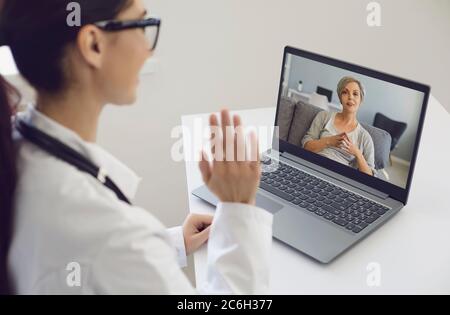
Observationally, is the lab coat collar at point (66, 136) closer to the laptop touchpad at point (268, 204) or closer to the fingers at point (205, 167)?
the fingers at point (205, 167)

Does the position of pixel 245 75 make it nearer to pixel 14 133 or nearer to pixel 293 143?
pixel 293 143

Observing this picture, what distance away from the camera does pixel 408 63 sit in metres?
1.86

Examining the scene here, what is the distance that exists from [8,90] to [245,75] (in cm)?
115

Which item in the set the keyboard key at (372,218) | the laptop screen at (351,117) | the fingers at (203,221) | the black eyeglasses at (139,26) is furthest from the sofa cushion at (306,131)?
the black eyeglasses at (139,26)

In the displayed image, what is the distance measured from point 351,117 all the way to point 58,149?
23.7 inches

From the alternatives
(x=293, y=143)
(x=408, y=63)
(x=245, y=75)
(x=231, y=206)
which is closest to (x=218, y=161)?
(x=231, y=206)

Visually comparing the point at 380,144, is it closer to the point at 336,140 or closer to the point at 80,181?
the point at 336,140

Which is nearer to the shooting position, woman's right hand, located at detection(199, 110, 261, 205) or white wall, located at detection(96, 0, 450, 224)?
woman's right hand, located at detection(199, 110, 261, 205)

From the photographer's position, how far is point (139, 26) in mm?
771

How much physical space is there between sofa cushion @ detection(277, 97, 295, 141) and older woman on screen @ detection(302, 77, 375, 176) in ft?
0.22

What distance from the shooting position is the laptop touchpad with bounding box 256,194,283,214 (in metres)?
1.04

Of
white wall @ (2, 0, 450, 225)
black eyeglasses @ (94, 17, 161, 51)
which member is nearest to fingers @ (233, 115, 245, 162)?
black eyeglasses @ (94, 17, 161, 51)

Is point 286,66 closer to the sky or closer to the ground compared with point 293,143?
closer to the sky

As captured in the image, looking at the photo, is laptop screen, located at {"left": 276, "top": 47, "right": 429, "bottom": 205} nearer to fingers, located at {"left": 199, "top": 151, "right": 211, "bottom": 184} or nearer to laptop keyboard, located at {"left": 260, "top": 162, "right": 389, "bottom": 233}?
laptop keyboard, located at {"left": 260, "top": 162, "right": 389, "bottom": 233}
